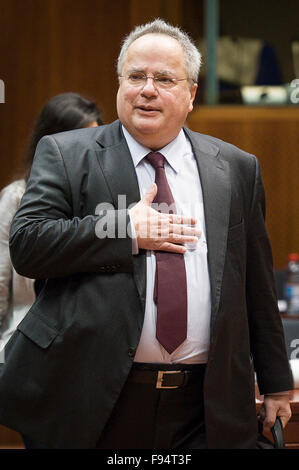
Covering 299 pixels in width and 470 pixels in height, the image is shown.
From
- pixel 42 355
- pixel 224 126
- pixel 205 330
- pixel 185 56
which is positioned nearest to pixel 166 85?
pixel 185 56

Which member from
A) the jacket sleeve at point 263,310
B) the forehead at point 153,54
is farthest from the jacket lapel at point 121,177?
the jacket sleeve at point 263,310

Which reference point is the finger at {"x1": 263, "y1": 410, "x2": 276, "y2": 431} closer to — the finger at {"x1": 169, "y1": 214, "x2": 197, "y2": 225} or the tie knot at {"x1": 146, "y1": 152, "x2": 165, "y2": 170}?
the finger at {"x1": 169, "y1": 214, "x2": 197, "y2": 225}

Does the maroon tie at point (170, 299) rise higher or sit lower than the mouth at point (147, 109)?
lower

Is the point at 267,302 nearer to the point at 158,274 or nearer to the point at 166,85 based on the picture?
the point at 158,274

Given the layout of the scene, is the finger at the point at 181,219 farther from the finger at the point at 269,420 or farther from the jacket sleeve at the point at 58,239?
the finger at the point at 269,420

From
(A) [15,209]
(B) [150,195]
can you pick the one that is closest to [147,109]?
(B) [150,195]

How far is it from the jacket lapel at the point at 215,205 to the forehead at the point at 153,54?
26 centimetres

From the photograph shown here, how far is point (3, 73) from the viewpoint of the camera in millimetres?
5477

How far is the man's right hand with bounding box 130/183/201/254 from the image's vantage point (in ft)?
5.94

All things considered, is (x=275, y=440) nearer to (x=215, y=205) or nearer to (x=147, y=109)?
(x=215, y=205)

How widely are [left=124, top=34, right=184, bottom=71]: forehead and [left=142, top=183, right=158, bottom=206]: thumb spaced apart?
0.34 metres

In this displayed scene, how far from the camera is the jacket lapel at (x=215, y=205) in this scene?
1.89m

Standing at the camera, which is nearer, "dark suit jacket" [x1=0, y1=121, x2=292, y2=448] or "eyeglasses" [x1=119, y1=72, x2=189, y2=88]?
"dark suit jacket" [x1=0, y1=121, x2=292, y2=448]

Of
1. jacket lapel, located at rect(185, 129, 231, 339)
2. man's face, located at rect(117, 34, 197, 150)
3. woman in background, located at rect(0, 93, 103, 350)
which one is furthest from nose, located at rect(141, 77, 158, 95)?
woman in background, located at rect(0, 93, 103, 350)
